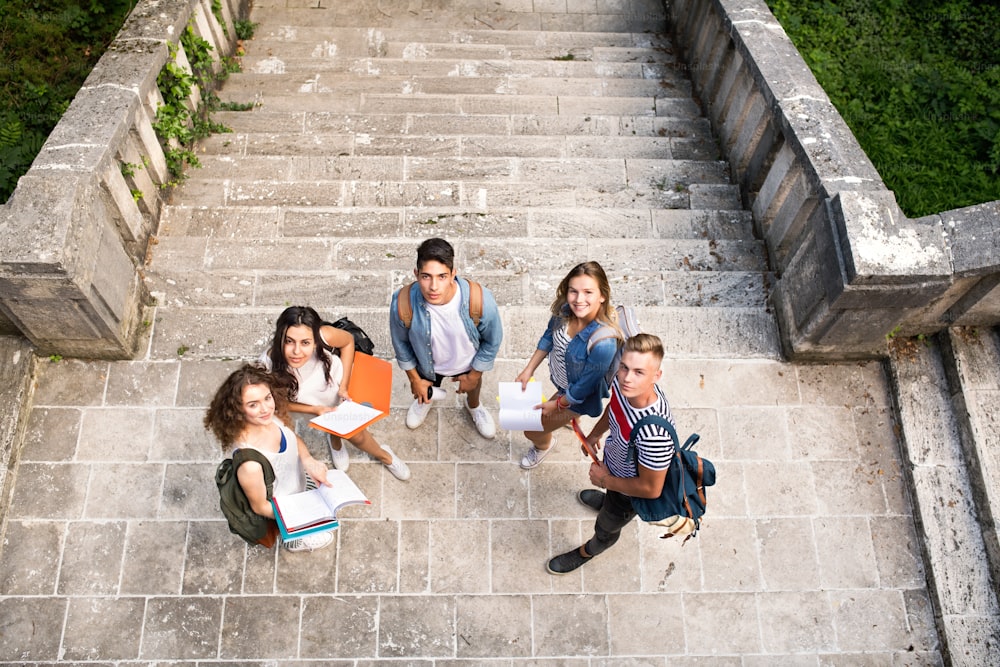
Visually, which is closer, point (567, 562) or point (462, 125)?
point (567, 562)

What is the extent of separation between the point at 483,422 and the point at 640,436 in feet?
6.18

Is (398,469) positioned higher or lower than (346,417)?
lower

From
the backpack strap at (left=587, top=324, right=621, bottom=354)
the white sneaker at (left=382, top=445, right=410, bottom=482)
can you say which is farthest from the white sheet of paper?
the white sneaker at (left=382, top=445, right=410, bottom=482)

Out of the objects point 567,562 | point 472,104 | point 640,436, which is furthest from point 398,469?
point 472,104

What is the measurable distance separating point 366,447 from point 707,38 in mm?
5728

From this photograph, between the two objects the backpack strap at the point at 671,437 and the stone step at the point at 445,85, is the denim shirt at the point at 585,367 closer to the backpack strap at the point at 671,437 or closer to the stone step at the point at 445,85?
the backpack strap at the point at 671,437

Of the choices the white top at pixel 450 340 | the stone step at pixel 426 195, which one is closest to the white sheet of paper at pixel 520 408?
the white top at pixel 450 340

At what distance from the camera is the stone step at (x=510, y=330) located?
534 cm

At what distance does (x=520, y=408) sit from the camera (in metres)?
4.35

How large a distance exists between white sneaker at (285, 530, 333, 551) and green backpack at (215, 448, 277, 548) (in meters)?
0.44

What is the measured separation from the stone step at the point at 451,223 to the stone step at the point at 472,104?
168cm

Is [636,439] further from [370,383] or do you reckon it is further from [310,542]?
[310,542]

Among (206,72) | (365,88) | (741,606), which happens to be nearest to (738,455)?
(741,606)

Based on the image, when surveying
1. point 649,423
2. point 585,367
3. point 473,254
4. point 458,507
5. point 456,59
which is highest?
point 649,423
